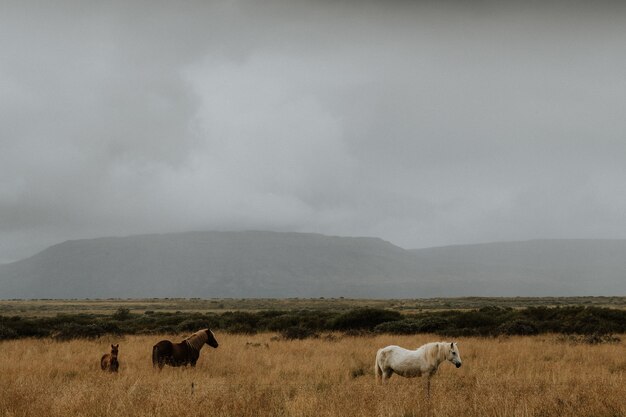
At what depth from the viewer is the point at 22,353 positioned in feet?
62.1

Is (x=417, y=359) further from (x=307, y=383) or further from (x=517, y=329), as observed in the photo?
(x=517, y=329)

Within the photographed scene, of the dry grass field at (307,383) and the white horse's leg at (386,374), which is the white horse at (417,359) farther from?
the dry grass field at (307,383)

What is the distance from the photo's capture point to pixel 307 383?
487 inches

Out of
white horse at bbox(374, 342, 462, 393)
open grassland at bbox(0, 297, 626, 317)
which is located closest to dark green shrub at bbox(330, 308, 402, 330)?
white horse at bbox(374, 342, 462, 393)

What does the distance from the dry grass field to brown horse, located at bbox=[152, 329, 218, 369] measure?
13.0 inches

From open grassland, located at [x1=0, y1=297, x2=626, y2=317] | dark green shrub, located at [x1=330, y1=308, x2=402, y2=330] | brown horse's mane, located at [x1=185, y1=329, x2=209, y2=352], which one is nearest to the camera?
brown horse's mane, located at [x1=185, y1=329, x2=209, y2=352]

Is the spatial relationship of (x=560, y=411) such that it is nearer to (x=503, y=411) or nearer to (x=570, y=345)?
(x=503, y=411)

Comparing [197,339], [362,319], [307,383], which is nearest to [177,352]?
[197,339]

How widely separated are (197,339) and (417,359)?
7183mm

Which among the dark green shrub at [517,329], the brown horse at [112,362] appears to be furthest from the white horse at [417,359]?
the dark green shrub at [517,329]

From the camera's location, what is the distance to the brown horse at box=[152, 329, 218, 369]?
14419mm

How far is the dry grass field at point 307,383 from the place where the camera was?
859cm

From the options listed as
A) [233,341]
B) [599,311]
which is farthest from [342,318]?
[599,311]

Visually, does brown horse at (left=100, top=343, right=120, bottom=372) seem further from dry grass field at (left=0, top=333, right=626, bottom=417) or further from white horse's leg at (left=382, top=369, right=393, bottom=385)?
white horse's leg at (left=382, top=369, right=393, bottom=385)
